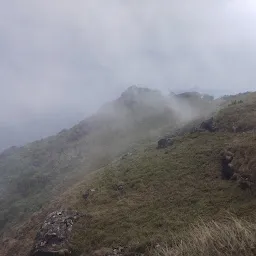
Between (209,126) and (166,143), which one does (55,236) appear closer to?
(166,143)

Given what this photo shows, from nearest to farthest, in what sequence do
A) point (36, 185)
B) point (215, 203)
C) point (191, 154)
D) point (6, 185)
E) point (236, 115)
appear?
point (215, 203) → point (191, 154) → point (236, 115) → point (36, 185) → point (6, 185)

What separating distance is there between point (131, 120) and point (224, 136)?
224 ft

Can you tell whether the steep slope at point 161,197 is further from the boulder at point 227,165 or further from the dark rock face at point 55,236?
the dark rock face at point 55,236

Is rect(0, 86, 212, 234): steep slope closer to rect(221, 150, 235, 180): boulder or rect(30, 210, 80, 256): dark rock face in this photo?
rect(30, 210, 80, 256): dark rock face

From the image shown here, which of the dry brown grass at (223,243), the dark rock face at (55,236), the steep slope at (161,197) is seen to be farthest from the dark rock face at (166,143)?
the dry brown grass at (223,243)

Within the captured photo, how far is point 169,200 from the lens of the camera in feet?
98.2

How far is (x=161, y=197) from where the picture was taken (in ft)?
103

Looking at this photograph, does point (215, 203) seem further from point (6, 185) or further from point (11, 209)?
point (6, 185)

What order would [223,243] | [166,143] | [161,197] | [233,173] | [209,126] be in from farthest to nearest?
[166,143] → [209,126] → [161,197] → [233,173] → [223,243]

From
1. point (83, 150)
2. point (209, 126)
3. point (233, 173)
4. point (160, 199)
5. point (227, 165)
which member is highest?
point (83, 150)

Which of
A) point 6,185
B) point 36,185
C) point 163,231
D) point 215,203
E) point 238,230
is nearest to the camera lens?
point 238,230

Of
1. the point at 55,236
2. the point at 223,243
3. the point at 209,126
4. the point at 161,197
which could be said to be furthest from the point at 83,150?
the point at 223,243

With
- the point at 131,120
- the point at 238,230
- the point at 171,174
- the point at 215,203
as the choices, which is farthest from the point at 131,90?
the point at 238,230

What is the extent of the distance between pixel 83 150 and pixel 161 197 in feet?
207
